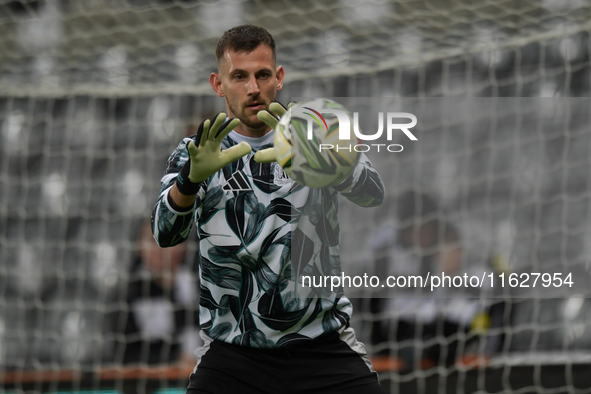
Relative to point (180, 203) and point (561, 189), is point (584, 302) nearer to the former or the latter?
point (561, 189)

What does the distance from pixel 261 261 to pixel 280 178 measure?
10.5 inches

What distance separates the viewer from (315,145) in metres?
1.76

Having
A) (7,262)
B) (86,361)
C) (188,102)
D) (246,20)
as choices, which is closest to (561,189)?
(246,20)

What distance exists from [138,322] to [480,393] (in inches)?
89.3

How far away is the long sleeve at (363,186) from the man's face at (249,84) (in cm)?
33

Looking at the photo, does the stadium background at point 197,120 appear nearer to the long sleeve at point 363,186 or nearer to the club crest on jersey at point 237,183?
the long sleeve at point 363,186

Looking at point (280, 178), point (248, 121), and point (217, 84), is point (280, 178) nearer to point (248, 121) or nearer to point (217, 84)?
point (248, 121)

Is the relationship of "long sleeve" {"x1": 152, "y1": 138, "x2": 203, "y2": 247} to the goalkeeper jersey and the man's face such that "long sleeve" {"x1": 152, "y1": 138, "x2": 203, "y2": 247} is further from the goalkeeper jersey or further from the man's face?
the man's face

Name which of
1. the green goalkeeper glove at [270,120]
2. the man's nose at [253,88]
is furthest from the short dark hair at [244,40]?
the green goalkeeper glove at [270,120]

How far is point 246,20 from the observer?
4.26 meters

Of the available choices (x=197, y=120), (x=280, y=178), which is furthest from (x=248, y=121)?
(x=197, y=120)

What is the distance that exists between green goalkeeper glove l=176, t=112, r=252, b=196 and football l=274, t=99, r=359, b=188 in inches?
4.5

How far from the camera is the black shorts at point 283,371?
6.06 ft

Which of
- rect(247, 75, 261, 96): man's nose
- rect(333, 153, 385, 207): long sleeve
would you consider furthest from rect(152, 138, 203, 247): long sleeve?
rect(333, 153, 385, 207): long sleeve
